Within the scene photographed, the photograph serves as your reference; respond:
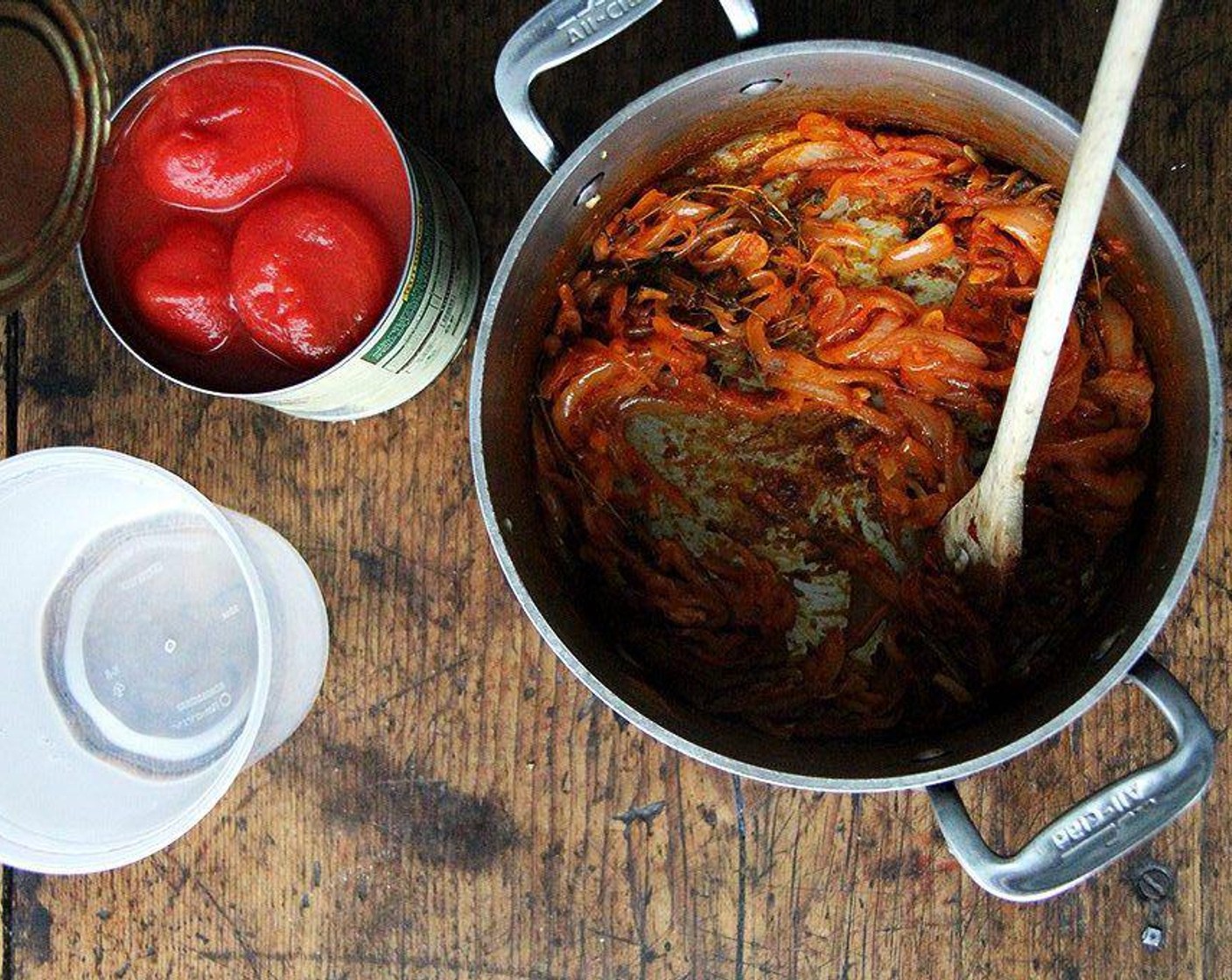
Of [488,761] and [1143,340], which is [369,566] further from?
[1143,340]

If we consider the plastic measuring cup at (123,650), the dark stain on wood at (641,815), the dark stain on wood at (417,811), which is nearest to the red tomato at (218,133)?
the plastic measuring cup at (123,650)

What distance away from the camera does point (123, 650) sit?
100 cm

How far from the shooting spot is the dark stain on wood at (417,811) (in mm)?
1032

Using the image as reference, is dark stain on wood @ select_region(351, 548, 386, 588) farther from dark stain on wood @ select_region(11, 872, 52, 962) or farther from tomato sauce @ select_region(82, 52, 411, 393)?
dark stain on wood @ select_region(11, 872, 52, 962)

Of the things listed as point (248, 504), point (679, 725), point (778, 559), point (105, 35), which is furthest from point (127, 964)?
point (105, 35)

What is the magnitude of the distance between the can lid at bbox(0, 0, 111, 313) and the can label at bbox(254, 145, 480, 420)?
173mm

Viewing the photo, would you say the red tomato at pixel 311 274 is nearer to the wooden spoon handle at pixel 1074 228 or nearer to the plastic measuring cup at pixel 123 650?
the plastic measuring cup at pixel 123 650

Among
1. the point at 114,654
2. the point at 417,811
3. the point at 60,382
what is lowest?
the point at 417,811

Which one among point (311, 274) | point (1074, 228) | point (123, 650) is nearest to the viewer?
point (1074, 228)

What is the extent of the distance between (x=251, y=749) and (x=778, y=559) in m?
0.45

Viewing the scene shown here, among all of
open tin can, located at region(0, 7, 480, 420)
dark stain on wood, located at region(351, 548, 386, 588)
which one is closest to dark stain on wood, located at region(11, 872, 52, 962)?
dark stain on wood, located at region(351, 548, 386, 588)

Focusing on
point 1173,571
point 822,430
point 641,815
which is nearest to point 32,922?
point 641,815

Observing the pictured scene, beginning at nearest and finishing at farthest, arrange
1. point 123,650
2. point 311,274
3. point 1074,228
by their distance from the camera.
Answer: point 1074,228, point 311,274, point 123,650

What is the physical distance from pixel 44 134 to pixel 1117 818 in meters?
0.84
